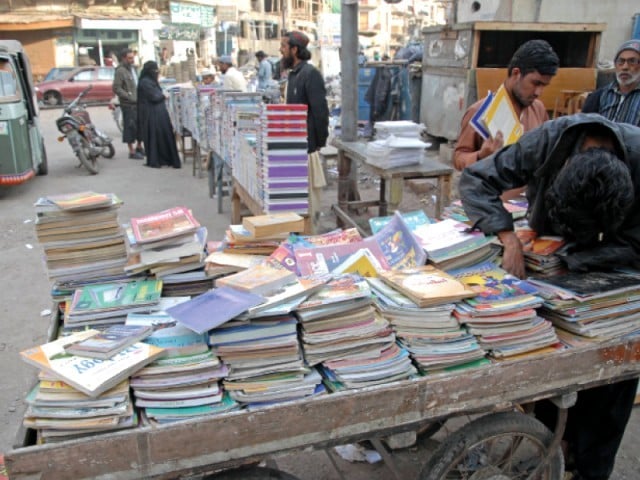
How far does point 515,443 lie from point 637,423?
1491 millimetres

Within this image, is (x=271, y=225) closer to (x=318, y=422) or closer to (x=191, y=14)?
(x=318, y=422)

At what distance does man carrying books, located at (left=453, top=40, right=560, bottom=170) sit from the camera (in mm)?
2930

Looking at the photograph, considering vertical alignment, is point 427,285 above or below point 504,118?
below

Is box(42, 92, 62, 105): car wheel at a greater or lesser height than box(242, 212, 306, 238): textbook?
lesser

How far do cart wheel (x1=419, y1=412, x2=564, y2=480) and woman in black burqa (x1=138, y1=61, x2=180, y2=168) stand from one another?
341 inches

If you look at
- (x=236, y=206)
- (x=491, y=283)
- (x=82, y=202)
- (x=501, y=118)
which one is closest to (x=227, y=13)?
(x=236, y=206)

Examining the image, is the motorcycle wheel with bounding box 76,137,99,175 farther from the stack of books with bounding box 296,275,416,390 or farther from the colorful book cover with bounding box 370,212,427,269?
the stack of books with bounding box 296,275,416,390

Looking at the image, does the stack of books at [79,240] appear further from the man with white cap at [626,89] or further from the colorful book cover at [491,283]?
the man with white cap at [626,89]

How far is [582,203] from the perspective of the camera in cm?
171

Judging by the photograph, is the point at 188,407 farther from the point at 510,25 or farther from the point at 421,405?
the point at 510,25

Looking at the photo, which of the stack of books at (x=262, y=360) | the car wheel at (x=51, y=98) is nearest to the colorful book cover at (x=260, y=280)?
the stack of books at (x=262, y=360)

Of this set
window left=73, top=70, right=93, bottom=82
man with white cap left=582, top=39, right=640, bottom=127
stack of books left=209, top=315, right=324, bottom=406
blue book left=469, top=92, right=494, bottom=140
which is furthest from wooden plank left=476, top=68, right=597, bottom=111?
window left=73, top=70, right=93, bottom=82

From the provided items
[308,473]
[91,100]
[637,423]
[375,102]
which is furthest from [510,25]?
[91,100]

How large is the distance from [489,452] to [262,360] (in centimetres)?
98
